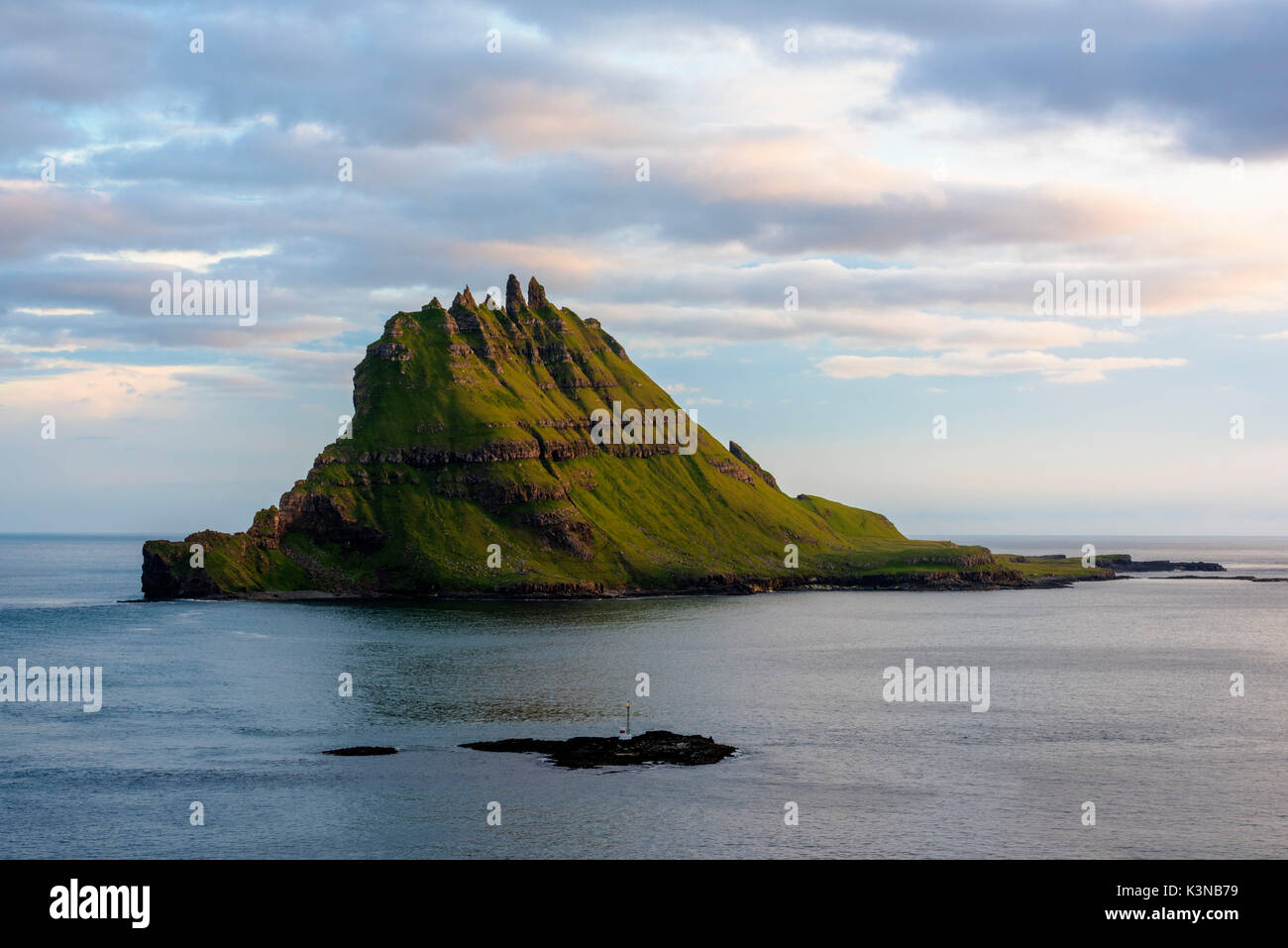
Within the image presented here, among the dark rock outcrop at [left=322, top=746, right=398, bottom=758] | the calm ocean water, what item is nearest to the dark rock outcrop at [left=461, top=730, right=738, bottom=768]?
the calm ocean water

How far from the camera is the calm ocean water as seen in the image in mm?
70562

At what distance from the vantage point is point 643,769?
8975 cm

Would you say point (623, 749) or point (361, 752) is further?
point (361, 752)

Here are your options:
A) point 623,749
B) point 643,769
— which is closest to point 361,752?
point 623,749

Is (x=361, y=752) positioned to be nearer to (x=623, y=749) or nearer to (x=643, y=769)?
(x=623, y=749)

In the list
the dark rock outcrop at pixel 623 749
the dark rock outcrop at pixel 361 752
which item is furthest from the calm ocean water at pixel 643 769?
the dark rock outcrop at pixel 623 749

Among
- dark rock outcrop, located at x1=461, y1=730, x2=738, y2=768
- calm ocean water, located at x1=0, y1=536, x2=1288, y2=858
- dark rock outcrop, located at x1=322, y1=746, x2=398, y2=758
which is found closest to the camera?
calm ocean water, located at x1=0, y1=536, x2=1288, y2=858

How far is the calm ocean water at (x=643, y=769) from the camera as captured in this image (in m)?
70.6

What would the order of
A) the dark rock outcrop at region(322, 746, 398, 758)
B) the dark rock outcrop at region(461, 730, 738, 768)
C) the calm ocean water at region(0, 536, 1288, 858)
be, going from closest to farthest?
the calm ocean water at region(0, 536, 1288, 858) → the dark rock outcrop at region(461, 730, 738, 768) → the dark rock outcrop at region(322, 746, 398, 758)

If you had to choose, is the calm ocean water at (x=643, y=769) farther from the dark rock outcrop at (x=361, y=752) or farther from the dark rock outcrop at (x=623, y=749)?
the dark rock outcrop at (x=623, y=749)

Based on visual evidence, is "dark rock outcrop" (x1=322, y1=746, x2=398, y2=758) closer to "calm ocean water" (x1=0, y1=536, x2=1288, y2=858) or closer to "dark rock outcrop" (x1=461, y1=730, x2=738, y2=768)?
"calm ocean water" (x1=0, y1=536, x2=1288, y2=858)

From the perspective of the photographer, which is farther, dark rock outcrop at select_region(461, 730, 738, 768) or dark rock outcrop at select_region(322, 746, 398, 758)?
dark rock outcrop at select_region(322, 746, 398, 758)

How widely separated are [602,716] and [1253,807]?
202ft
